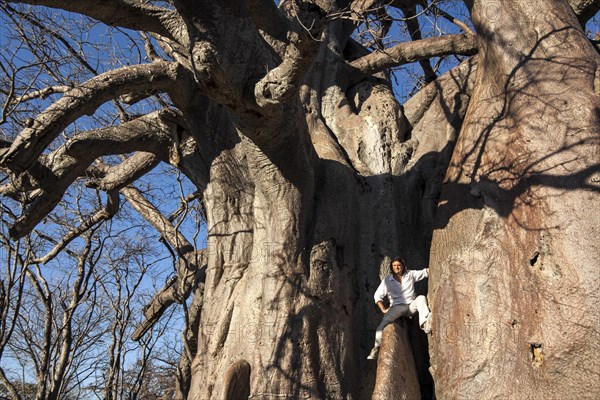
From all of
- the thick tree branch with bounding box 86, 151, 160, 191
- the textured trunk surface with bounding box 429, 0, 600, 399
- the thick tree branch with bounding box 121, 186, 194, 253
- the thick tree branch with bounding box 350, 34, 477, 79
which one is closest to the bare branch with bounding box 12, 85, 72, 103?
the thick tree branch with bounding box 86, 151, 160, 191

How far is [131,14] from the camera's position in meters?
3.62

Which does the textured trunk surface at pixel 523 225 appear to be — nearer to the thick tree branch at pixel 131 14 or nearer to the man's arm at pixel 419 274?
the man's arm at pixel 419 274

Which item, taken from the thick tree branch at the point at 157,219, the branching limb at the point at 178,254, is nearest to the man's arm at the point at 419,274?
the branching limb at the point at 178,254

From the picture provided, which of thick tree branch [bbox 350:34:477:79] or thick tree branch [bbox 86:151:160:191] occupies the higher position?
thick tree branch [bbox 350:34:477:79]

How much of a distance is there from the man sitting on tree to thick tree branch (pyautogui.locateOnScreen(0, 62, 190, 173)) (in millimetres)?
2067

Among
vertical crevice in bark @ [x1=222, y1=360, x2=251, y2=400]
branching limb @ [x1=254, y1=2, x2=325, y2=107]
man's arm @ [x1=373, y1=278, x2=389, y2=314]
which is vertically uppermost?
branching limb @ [x1=254, y1=2, x2=325, y2=107]

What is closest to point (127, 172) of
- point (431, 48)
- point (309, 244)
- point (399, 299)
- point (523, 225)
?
point (309, 244)

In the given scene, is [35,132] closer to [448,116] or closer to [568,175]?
[568,175]

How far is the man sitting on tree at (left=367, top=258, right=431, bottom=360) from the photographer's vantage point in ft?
14.7

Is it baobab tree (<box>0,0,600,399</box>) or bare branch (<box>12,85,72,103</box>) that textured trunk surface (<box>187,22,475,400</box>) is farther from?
bare branch (<box>12,85,72,103</box>)

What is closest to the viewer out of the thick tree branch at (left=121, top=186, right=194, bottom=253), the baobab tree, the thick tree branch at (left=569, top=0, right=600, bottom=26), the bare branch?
the baobab tree

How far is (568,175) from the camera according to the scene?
13.2ft

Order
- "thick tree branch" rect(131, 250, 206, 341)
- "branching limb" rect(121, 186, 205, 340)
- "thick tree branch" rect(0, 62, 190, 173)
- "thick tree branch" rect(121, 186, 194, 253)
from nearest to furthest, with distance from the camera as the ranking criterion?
"thick tree branch" rect(0, 62, 190, 173) → "thick tree branch" rect(131, 250, 206, 341) → "branching limb" rect(121, 186, 205, 340) → "thick tree branch" rect(121, 186, 194, 253)

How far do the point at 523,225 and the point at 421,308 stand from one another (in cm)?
95
